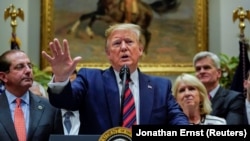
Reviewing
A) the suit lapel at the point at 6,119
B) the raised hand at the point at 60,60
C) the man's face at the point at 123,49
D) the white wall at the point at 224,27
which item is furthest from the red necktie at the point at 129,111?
the white wall at the point at 224,27

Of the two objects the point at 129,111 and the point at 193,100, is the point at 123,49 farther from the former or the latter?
the point at 193,100

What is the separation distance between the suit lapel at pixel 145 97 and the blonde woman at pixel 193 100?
166 cm

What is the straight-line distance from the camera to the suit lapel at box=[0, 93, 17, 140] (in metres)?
4.20

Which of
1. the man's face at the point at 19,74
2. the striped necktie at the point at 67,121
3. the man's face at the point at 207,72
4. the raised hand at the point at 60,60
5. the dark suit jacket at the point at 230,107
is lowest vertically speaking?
the dark suit jacket at the point at 230,107

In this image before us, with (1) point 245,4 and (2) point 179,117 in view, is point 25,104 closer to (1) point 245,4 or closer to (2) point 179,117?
(2) point 179,117

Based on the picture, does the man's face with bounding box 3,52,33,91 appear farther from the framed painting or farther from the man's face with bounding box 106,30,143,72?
the framed painting

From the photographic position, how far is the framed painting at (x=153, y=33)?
9.95 meters

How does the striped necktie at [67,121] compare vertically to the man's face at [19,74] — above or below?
below

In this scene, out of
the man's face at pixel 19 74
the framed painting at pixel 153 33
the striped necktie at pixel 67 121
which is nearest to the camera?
the striped necktie at pixel 67 121

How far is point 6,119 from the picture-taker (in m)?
4.30

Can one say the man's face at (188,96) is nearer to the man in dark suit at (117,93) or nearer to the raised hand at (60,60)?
the man in dark suit at (117,93)

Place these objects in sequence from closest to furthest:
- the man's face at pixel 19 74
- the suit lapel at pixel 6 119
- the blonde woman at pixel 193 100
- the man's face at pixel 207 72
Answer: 1. the suit lapel at pixel 6 119
2. the man's face at pixel 19 74
3. the blonde woman at pixel 193 100
4. the man's face at pixel 207 72

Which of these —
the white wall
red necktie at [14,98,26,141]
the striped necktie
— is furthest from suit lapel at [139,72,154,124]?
the white wall

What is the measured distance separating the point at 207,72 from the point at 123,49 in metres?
2.97
